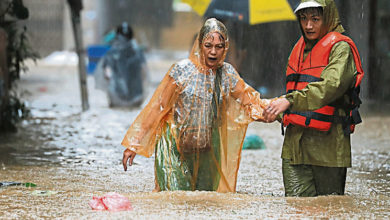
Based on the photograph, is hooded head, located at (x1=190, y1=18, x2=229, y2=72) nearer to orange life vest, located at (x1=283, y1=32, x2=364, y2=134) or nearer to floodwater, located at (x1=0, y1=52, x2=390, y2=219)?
orange life vest, located at (x1=283, y1=32, x2=364, y2=134)

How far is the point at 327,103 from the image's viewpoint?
14.7 feet

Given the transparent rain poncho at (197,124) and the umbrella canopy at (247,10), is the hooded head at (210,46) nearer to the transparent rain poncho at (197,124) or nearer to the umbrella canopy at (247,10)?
the transparent rain poncho at (197,124)

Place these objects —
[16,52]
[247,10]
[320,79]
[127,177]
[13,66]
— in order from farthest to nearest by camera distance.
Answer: [247,10] < [13,66] < [16,52] < [127,177] < [320,79]

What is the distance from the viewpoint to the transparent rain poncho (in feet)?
15.8

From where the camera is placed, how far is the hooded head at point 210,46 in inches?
187

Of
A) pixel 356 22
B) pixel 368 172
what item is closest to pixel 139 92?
pixel 356 22

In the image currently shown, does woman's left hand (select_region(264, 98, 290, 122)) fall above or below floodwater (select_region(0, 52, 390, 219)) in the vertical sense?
above

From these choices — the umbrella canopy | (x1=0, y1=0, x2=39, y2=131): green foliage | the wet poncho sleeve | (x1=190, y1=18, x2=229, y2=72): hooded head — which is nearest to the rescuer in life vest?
(x1=190, y1=18, x2=229, y2=72): hooded head

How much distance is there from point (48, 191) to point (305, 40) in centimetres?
227

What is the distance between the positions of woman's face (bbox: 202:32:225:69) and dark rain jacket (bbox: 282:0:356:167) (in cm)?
62

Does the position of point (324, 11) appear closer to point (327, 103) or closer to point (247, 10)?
point (327, 103)

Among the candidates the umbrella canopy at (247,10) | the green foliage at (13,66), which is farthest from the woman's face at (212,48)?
the umbrella canopy at (247,10)

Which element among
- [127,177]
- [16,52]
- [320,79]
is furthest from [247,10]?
[320,79]

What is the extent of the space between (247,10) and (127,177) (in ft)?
15.9
